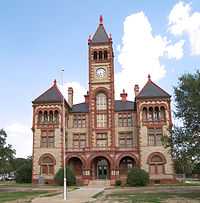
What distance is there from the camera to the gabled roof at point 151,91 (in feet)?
216

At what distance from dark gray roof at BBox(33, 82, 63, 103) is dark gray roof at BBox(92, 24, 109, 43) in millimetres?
13258

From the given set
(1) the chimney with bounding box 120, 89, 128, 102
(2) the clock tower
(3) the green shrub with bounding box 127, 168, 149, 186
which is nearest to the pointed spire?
(2) the clock tower

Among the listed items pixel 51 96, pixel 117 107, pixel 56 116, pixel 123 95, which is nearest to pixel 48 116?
pixel 56 116

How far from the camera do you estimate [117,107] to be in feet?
232

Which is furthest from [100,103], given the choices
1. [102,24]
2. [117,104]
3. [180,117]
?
[180,117]

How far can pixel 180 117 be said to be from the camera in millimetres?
34969

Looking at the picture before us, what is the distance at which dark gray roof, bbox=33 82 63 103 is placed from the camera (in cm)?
6712

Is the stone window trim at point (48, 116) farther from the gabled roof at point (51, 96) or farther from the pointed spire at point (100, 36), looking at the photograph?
the pointed spire at point (100, 36)

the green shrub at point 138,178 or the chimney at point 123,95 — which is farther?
the chimney at point 123,95

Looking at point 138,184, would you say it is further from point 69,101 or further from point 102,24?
point 102,24

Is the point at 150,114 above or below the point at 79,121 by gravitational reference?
above

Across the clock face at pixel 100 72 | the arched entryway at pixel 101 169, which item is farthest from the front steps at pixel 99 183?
the clock face at pixel 100 72

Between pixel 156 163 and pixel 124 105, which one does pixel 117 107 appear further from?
pixel 156 163

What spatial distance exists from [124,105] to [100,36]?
51.3 feet
